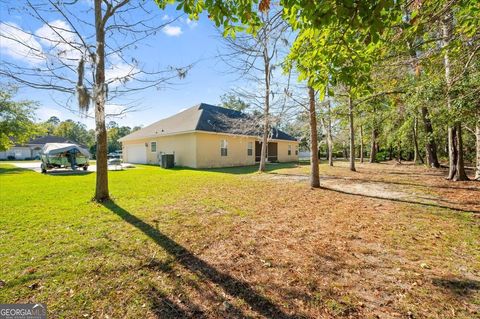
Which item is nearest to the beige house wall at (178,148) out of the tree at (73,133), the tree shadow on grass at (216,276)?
the tree shadow on grass at (216,276)

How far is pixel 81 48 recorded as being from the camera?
5238 millimetres

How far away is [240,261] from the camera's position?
127 inches

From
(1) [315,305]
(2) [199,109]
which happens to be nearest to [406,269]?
(1) [315,305]

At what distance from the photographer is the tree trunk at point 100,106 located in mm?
5223

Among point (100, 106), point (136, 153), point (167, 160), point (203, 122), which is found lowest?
point (167, 160)

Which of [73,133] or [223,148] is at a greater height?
[73,133]

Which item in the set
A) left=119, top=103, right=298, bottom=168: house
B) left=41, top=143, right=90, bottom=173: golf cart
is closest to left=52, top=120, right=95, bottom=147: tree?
left=119, top=103, right=298, bottom=168: house

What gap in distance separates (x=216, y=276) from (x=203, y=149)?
49.3ft

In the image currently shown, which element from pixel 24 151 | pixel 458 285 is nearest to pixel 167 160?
pixel 458 285

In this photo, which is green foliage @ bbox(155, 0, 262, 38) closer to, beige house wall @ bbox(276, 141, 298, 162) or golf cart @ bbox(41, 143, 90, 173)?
golf cart @ bbox(41, 143, 90, 173)

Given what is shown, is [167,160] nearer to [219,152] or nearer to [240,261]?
[219,152]

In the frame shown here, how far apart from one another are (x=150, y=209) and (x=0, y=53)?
4.25 metres

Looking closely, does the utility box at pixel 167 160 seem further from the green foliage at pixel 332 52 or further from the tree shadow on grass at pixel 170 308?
the tree shadow on grass at pixel 170 308

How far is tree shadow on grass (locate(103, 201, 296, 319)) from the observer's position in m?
2.28
